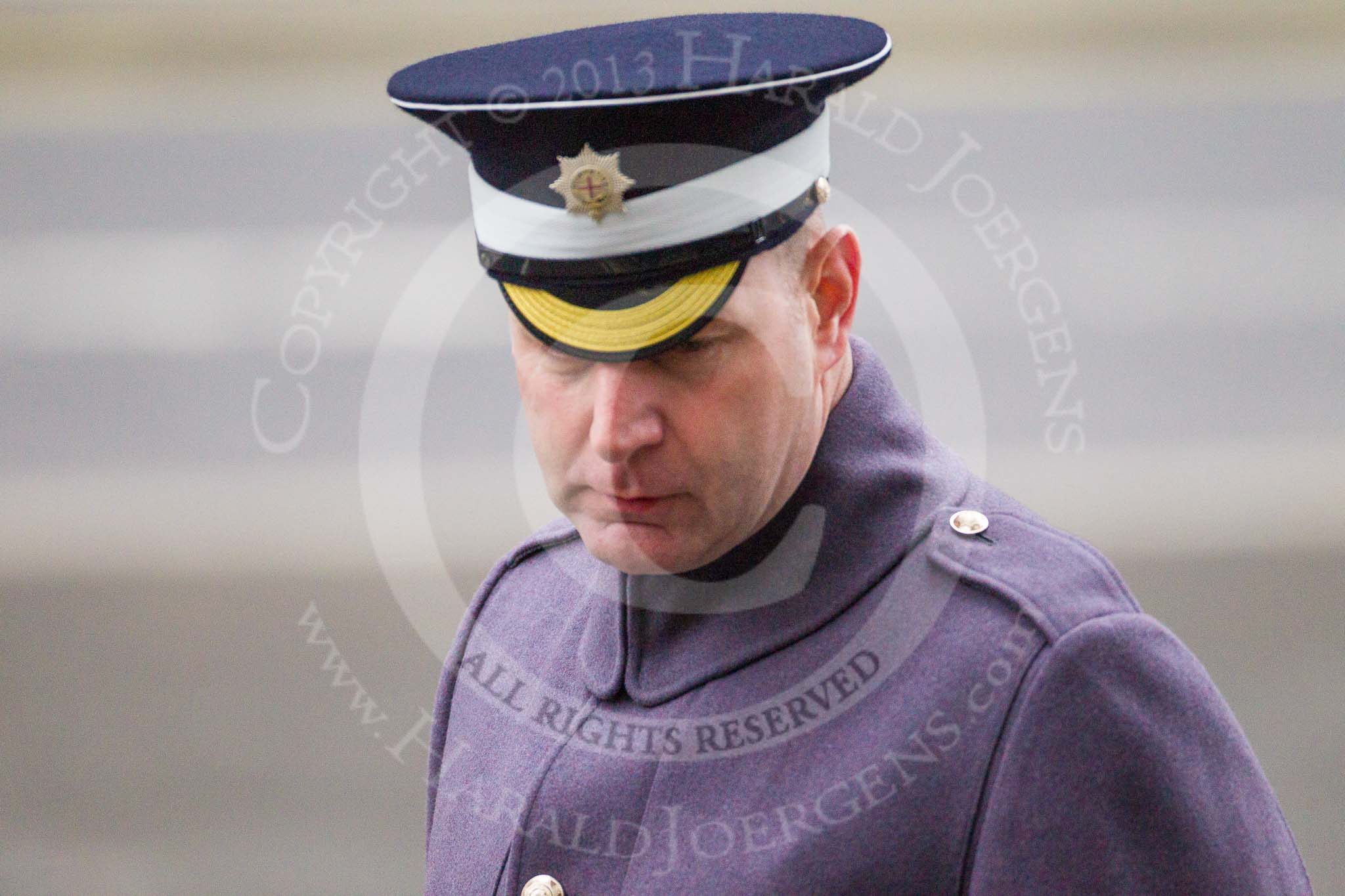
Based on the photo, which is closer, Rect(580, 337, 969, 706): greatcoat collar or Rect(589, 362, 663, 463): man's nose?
Rect(589, 362, 663, 463): man's nose

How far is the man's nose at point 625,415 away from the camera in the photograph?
1.18 m

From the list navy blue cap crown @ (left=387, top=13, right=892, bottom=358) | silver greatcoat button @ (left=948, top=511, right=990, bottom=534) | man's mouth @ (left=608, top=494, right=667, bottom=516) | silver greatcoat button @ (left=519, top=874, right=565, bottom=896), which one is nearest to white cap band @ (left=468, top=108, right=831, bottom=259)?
navy blue cap crown @ (left=387, top=13, right=892, bottom=358)

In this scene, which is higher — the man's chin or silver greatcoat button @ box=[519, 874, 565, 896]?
the man's chin

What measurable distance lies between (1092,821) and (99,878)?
9.75ft

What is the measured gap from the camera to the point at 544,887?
1.36 metres

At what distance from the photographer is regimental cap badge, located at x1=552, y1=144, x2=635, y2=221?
1182 millimetres

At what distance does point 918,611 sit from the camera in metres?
1.28

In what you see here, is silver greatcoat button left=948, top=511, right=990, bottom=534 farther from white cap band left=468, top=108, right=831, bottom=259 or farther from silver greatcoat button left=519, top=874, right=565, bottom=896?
silver greatcoat button left=519, top=874, right=565, bottom=896

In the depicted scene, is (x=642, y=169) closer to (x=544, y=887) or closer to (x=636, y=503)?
(x=636, y=503)

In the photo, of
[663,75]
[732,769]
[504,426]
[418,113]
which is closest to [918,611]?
[732,769]

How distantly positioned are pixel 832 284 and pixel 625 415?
22 cm

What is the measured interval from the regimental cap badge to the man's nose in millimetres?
124

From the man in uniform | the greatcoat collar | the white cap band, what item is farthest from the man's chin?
the white cap band

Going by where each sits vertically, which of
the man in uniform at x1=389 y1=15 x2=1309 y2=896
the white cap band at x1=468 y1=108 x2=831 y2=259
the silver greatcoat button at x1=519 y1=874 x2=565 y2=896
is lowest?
the silver greatcoat button at x1=519 y1=874 x2=565 y2=896
